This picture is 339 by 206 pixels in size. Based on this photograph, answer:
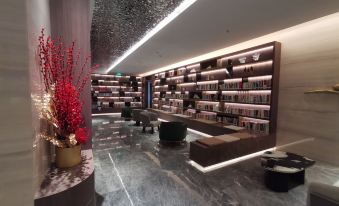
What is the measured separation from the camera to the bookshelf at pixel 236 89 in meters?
4.61

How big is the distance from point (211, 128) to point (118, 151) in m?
3.00

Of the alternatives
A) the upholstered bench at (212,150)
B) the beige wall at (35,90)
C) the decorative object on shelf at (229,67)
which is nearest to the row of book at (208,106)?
the decorative object on shelf at (229,67)

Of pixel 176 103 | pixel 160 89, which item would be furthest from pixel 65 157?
pixel 160 89

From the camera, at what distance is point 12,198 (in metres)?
0.88

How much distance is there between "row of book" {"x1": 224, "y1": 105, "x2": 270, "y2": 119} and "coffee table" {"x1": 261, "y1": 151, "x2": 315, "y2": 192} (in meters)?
1.67

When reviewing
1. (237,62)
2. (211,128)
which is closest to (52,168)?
(211,128)

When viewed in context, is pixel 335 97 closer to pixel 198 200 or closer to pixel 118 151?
pixel 198 200

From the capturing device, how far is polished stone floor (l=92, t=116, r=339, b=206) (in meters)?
2.50

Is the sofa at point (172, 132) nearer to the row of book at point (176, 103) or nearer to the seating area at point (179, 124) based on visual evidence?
the seating area at point (179, 124)

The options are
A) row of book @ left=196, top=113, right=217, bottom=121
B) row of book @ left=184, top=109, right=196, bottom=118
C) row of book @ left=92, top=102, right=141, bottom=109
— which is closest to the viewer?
row of book @ left=196, top=113, right=217, bottom=121

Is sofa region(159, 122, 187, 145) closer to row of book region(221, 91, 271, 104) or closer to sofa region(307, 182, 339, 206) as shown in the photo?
row of book region(221, 91, 271, 104)

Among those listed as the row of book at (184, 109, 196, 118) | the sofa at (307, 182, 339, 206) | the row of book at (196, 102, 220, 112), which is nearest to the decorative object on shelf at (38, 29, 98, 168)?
the sofa at (307, 182, 339, 206)

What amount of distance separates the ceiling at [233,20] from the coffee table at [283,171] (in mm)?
2631

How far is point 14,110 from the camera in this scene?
2.92ft
